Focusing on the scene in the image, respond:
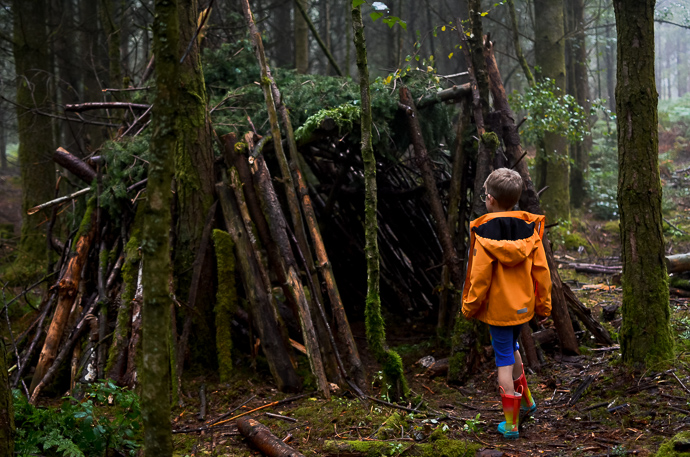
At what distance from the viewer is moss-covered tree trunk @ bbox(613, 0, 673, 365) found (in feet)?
11.2

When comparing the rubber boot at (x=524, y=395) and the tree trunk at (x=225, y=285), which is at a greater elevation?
the tree trunk at (x=225, y=285)

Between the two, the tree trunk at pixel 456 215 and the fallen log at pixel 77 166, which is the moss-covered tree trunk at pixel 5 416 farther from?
the tree trunk at pixel 456 215

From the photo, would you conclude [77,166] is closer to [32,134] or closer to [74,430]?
[74,430]

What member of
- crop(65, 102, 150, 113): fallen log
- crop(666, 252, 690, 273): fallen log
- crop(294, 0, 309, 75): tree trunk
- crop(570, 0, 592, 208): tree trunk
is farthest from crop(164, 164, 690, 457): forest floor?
crop(570, 0, 592, 208): tree trunk

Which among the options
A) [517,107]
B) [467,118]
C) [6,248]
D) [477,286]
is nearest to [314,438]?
[477,286]

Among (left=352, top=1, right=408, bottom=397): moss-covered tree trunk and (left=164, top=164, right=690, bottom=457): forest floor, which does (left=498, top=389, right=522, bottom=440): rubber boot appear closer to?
(left=164, top=164, right=690, bottom=457): forest floor

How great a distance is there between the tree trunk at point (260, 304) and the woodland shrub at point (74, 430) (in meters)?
1.28

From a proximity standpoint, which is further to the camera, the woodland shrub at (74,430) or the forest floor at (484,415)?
the forest floor at (484,415)

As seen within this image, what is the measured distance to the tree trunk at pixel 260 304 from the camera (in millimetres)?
4000

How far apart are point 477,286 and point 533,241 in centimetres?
47

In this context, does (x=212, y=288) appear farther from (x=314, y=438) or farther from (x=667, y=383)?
(x=667, y=383)

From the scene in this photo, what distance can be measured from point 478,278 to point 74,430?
8.14 ft

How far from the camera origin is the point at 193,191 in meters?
4.47

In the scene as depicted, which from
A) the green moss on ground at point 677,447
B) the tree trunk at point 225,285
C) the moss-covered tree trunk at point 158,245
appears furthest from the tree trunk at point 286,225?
the green moss on ground at point 677,447
